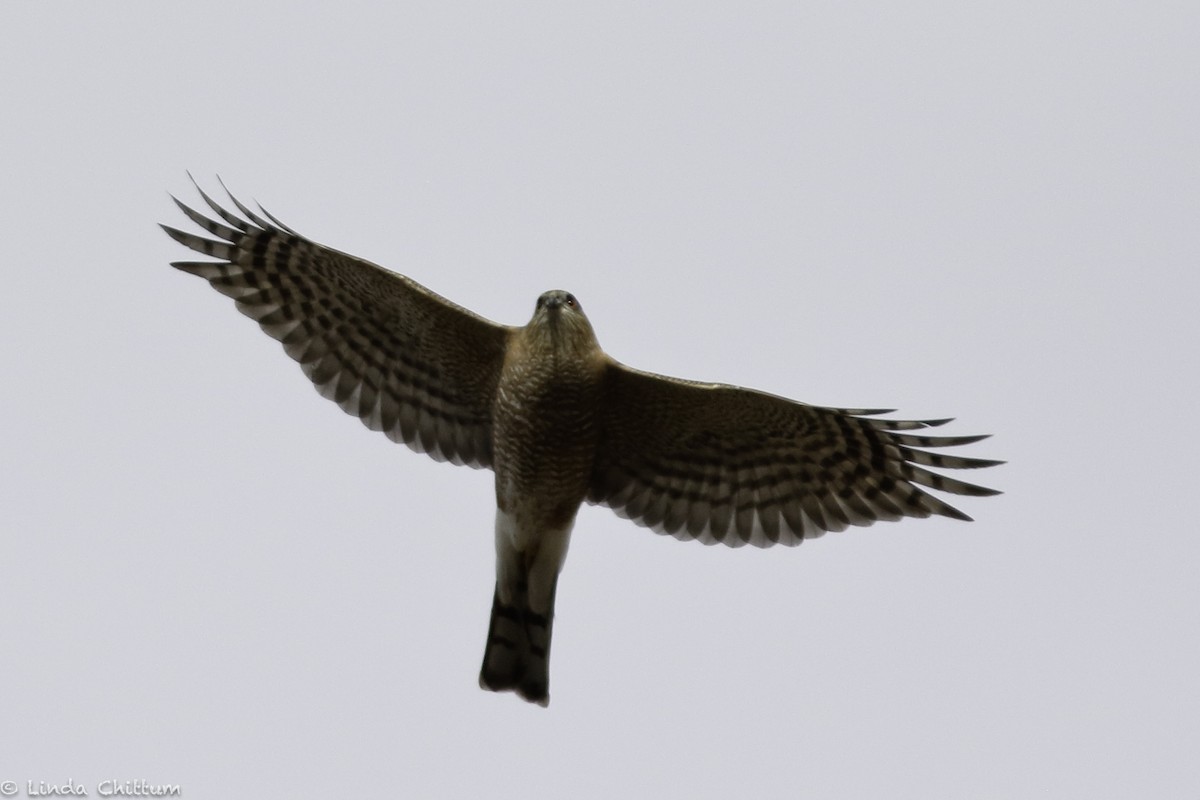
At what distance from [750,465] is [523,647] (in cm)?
207

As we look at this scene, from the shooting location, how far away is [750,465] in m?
11.7

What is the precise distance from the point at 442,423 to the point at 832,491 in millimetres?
2781

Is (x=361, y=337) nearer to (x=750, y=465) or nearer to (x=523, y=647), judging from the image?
(x=523, y=647)

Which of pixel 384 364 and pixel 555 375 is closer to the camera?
pixel 555 375

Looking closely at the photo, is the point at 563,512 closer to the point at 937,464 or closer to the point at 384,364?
the point at 384,364

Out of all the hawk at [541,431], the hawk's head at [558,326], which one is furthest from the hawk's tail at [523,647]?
the hawk's head at [558,326]

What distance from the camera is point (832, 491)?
1162 centimetres

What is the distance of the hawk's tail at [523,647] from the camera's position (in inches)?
467

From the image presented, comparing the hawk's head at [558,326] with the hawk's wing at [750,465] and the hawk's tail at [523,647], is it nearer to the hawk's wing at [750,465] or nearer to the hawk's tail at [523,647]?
Answer: the hawk's wing at [750,465]

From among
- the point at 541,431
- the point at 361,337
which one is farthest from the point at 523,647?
the point at 361,337

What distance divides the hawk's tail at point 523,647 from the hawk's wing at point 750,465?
0.99 meters

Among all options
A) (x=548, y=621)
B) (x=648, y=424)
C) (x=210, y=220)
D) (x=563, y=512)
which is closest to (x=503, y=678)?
(x=548, y=621)

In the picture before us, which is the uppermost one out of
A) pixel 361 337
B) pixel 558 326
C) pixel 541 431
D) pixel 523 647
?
pixel 361 337

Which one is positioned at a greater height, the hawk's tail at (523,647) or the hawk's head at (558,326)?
the hawk's head at (558,326)
